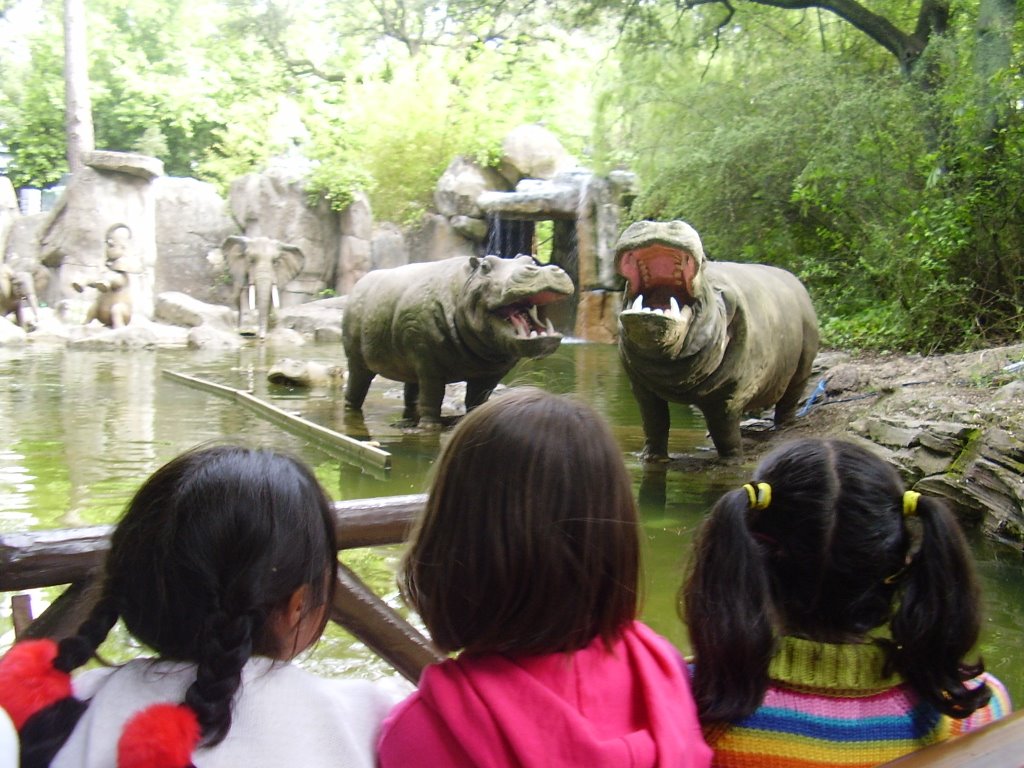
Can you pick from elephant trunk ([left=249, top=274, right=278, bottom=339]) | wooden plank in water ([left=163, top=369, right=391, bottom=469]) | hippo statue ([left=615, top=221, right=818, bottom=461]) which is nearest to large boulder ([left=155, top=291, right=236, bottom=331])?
elephant trunk ([left=249, top=274, right=278, bottom=339])

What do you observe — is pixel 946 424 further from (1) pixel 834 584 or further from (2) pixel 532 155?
(2) pixel 532 155

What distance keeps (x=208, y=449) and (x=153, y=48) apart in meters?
32.6

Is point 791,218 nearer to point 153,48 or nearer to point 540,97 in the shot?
point 540,97

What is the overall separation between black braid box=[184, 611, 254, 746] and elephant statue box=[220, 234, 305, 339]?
57.8 ft

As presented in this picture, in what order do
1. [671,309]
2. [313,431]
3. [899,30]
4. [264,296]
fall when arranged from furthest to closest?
1. [264,296]
2. [899,30]
3. [313,431]
4. [671,309]

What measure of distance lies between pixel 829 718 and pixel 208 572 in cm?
97

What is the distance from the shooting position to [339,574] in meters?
2.29

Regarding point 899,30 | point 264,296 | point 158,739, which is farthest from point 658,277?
point 264,296

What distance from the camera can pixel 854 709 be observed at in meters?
1.50

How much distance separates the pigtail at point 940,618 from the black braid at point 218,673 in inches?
39.7

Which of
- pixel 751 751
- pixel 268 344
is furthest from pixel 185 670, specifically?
pixel 268 344

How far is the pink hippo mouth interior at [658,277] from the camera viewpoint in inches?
195

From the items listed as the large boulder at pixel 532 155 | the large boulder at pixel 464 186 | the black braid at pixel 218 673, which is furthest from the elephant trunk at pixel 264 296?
the black braid at pixel 218 673

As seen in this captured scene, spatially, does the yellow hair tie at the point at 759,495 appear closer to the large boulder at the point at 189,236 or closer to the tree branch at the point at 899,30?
the tree branch at the point at 899,30
